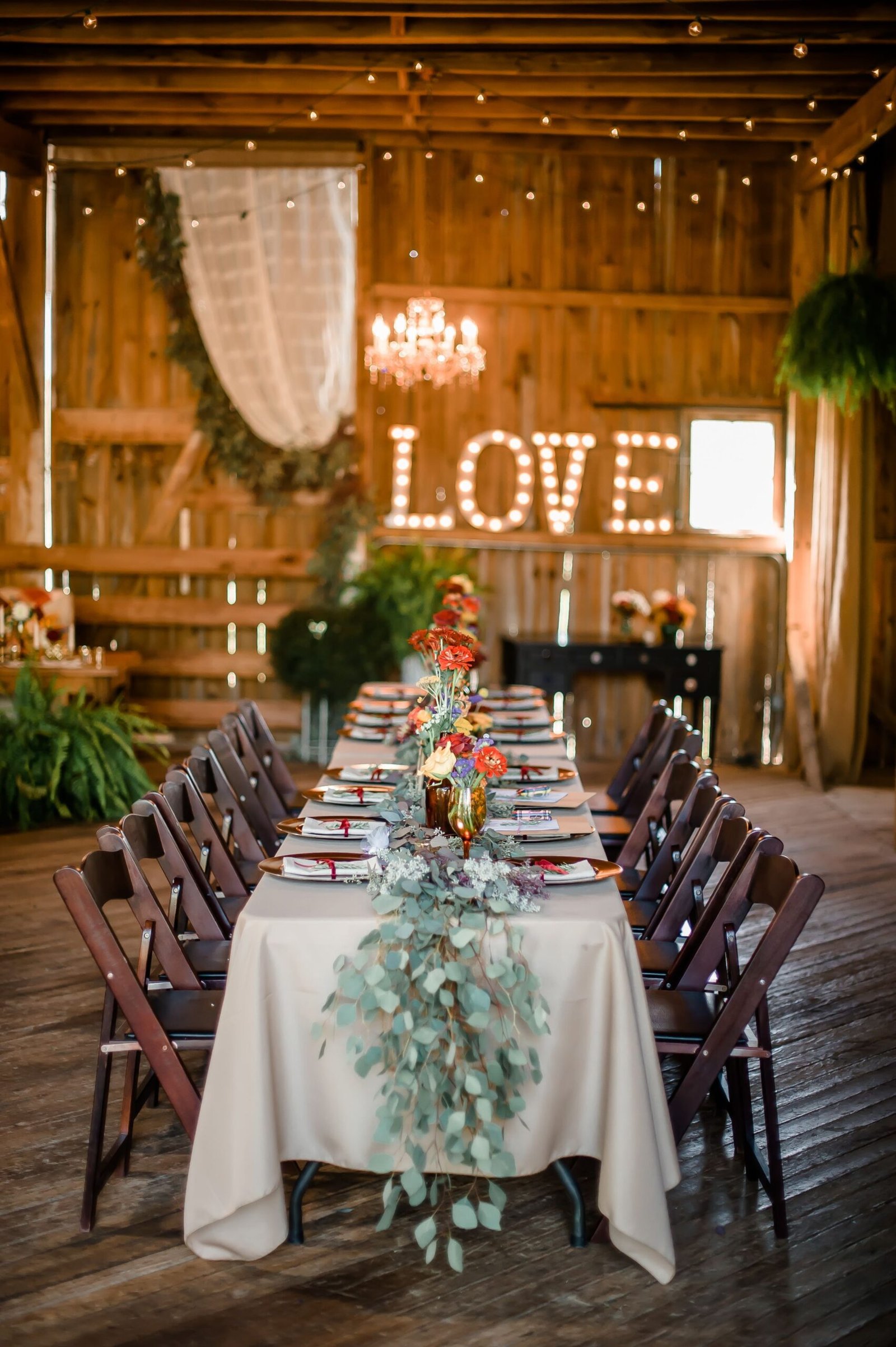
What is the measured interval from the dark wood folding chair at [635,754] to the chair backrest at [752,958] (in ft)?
6.66

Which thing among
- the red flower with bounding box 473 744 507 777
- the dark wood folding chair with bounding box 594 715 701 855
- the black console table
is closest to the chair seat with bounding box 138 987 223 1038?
the red flower with bounding box 473 744 507 777

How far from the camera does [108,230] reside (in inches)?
354

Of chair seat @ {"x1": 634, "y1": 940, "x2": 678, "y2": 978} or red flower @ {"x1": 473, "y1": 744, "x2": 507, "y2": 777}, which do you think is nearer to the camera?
red flower @ {"x1": 473, "y1": 744, "x2": 507, "y2": 777}

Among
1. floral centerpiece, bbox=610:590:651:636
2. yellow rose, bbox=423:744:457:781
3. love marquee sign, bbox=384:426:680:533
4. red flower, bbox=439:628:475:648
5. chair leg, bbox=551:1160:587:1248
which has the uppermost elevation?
love marquee sign, bbox=384:426:680:533

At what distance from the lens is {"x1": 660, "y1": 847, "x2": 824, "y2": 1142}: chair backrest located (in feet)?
8.98

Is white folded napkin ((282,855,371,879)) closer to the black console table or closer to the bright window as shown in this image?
the black console table

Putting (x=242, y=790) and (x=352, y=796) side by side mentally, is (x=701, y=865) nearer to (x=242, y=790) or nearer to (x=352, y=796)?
(x=352, y=796)

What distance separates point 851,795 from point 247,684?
13.8ft

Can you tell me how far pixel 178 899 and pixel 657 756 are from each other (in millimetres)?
2080

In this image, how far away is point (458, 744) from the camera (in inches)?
115

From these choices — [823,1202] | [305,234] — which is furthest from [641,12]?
[823,1202]

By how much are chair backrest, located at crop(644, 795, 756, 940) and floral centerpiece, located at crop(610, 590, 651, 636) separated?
5088 millimetres

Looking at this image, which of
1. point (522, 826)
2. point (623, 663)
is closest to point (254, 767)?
point (522, 826)

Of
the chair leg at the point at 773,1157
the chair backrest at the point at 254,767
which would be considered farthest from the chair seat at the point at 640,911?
the chair backrest at the point at 254,767
